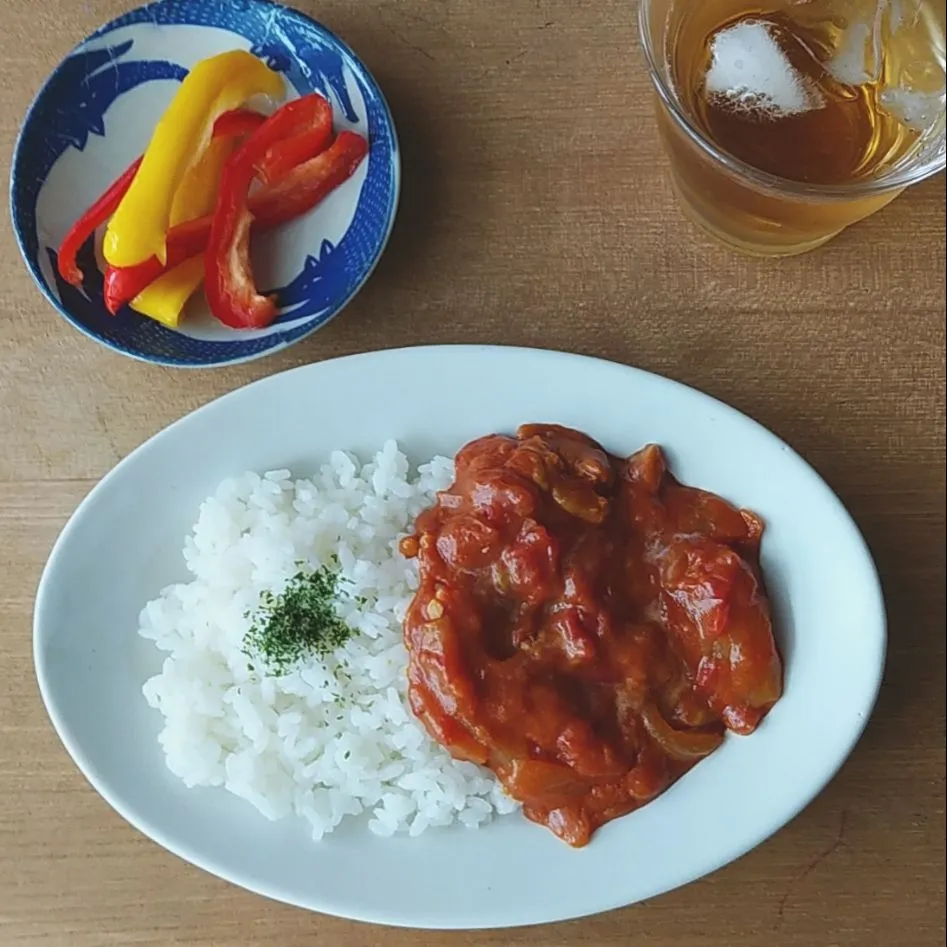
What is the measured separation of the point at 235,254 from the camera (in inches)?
73.8

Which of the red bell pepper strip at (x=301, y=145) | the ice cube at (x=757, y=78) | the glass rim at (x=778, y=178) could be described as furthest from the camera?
the red bell pepper strip at (x=301, y=145)

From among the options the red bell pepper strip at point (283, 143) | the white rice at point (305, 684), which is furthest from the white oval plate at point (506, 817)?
the red bell pepper strip at point (283, 143)

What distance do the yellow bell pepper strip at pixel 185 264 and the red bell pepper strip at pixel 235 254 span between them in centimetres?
2

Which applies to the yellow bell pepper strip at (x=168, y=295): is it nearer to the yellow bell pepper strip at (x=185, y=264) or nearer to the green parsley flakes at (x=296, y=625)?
the yellow bell pepper strip at (x=185, y=264)

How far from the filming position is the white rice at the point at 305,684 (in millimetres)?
1816

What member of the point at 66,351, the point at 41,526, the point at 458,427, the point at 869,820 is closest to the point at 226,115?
the point at 66,351

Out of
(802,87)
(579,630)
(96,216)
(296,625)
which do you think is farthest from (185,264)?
(802,87)

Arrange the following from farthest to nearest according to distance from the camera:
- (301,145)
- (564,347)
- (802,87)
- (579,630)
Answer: (564,347) < (301,145) < (802,87) < (579,630)

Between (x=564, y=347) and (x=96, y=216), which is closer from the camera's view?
(x=96, y=216)

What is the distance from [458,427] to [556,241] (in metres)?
0.41

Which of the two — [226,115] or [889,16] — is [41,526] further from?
[889,16]

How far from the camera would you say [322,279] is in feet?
6.36

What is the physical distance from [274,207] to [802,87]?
907mm

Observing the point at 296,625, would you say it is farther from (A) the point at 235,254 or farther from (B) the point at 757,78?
(B) the point at 757,78
